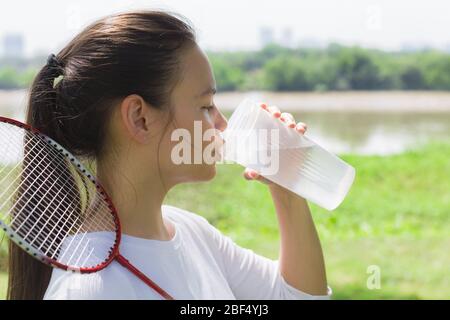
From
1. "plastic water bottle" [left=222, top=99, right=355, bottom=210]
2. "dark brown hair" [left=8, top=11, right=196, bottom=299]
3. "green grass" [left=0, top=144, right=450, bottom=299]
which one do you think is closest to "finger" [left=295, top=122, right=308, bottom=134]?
"plastic water bottle" [left=222, top=99, right=355, bottom=210]

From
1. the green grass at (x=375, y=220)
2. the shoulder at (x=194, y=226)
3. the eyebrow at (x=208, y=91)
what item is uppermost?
the eyebrow at (x=208, y=91)

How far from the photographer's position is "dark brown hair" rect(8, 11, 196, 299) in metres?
1.10

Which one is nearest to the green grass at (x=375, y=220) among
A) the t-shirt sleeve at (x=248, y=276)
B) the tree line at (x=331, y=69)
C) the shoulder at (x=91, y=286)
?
the tree line at (x=331, y=69)

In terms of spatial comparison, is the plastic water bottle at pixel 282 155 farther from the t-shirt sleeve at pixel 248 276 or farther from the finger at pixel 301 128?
the t-shirt sleeve at pixel 248 276

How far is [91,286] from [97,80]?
325 millimetres

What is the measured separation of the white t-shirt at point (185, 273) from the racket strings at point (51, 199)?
0.04 meters

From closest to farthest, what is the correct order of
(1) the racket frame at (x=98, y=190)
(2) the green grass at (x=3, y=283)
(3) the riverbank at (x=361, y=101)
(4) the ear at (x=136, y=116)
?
(1) the racket frame at (x=98, y=190) < (4) the ear at (x=136, y=116) < (2) the green grass at (x=3, y=283) < (3) the riverbank at (x=361, y=101)

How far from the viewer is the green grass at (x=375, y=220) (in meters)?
3.48

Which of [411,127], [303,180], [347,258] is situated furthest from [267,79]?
[303,180]

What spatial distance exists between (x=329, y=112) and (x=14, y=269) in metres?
4.87

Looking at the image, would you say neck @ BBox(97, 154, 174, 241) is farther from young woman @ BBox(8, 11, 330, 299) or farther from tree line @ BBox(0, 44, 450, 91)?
tree line @ BBox(0, 44, 450, 91)

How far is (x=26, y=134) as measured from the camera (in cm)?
111

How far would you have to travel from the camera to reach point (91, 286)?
0.99 m

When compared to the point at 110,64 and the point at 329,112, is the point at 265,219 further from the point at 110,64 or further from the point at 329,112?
the point at 110,64
